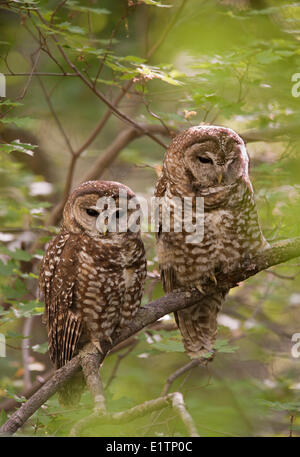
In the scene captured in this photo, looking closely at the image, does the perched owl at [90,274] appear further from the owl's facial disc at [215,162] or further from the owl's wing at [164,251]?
the owl's facial disc at [215,162]

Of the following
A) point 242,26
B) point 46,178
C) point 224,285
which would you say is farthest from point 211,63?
point 46,178

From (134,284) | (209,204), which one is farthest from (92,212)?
(209,204)

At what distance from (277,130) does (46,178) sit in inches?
87.9

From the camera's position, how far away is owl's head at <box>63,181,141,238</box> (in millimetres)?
2520

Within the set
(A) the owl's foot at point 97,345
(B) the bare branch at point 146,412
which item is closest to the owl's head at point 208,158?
(A) the owl's foot at point 97,345

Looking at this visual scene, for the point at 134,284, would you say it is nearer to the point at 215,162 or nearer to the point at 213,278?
the point at 213,278

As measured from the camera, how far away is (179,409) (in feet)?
5.33

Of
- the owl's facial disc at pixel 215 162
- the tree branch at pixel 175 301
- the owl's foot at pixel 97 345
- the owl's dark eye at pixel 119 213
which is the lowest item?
the owl's foot at pixel 97 345

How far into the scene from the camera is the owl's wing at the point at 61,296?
266 centimetres

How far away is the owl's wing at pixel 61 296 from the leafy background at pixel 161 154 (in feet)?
0.48

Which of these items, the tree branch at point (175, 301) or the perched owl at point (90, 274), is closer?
the tree branch at point (175, 301)

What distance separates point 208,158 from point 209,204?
0.21m

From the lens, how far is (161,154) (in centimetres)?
555
